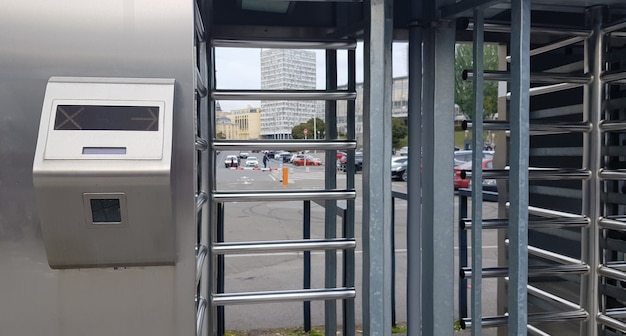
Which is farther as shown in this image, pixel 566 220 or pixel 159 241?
pixel 566 220

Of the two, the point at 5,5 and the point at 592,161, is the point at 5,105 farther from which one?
the point at 592,161

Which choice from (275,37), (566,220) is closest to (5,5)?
(275,37)

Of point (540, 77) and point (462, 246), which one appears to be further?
point (462, 246)

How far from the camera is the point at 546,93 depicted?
12.1 feet

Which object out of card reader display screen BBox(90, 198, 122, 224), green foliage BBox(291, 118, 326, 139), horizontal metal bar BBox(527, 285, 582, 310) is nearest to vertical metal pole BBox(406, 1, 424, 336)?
green foliage BBox(291, 118, 326, 139)

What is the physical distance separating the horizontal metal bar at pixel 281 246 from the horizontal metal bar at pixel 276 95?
0.76 metres

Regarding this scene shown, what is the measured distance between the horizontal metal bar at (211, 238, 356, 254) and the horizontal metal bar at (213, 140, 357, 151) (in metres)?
0.50

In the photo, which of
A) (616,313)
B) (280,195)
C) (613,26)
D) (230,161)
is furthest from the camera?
(230,161)

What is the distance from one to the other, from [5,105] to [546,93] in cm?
317

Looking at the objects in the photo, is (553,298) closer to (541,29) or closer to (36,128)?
(541,29)

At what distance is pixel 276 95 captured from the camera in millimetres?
2906

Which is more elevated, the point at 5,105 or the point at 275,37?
the point at 275,37

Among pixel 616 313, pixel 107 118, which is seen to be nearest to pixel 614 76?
pixel 616 313

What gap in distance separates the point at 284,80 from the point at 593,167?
1.85m
